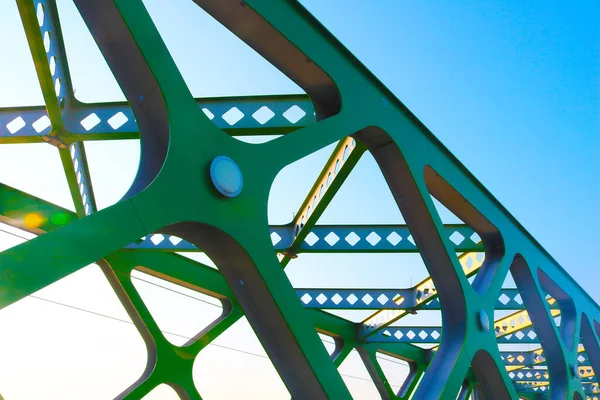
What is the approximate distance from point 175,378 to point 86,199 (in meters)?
4.10

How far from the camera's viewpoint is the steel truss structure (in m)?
4.47

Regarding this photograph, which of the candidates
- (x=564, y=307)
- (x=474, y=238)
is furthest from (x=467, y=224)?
(x=564, y=307)

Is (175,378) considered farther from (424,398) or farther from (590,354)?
(590,354)

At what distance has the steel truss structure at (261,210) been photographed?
4473mm

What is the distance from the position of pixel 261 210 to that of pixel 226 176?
49 cm

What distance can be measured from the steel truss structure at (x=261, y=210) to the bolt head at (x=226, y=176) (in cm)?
1

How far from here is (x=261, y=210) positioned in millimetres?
5152

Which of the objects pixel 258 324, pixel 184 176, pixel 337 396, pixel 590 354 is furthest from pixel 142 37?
pixel 590 354

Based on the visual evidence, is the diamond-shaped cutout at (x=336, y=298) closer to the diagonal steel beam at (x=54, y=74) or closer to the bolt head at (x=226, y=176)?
the diagonal steel beam at (x=54, y=74)

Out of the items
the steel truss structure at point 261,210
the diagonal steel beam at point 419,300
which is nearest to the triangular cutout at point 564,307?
the steel truss structure at point 261,210

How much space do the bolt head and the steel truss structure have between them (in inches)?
0.5

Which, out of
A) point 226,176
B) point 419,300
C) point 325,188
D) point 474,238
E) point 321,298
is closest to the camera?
point 226,176

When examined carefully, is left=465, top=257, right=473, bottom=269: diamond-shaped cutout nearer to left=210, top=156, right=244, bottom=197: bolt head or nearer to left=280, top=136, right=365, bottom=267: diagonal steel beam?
left=280, top=136, right=365, bottom=267: diagonal steel beam

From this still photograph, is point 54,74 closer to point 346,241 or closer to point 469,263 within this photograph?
point 346,241
